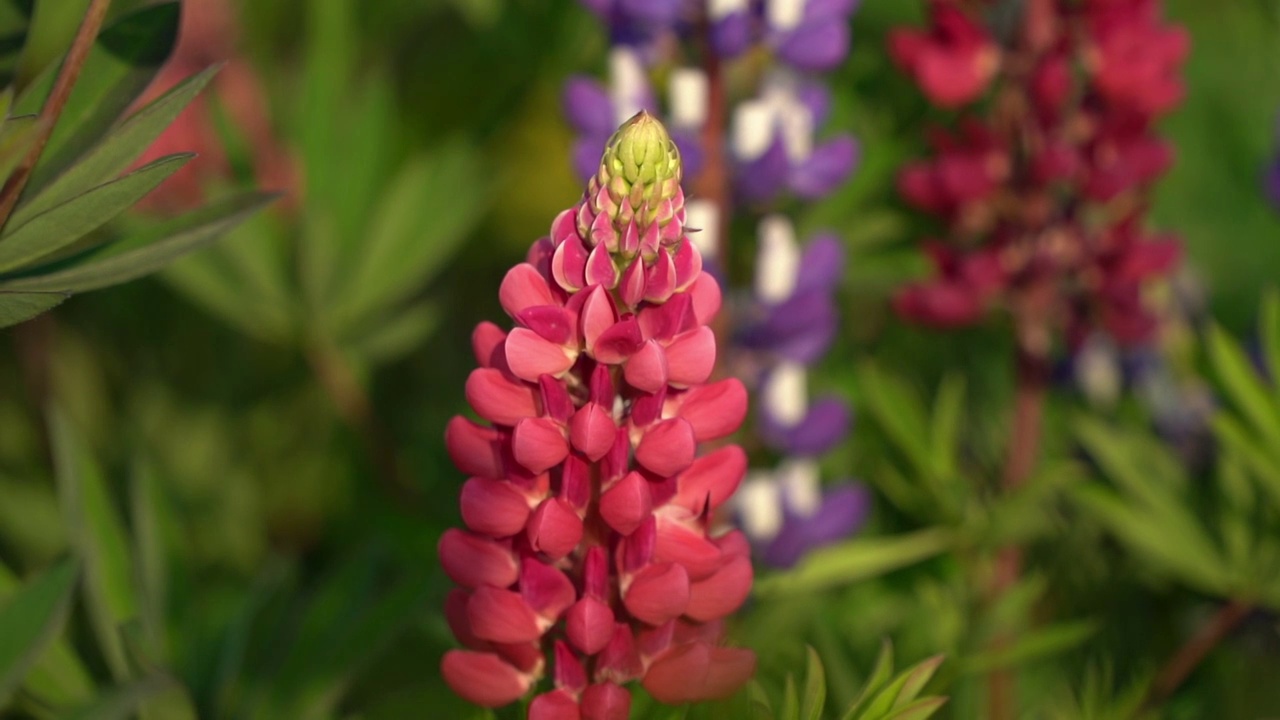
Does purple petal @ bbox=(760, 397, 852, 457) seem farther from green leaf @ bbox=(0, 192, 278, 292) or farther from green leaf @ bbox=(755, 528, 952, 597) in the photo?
green leaf @ bbox=(0, 192, 278, 292)

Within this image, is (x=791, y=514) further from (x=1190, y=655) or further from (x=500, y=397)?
(x=500, y=397)

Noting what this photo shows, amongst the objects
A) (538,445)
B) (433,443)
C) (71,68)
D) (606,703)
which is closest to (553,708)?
(606,703)

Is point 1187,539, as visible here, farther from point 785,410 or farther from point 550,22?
point 550,22

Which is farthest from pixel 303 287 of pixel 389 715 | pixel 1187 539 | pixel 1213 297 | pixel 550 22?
pixel 1213 297

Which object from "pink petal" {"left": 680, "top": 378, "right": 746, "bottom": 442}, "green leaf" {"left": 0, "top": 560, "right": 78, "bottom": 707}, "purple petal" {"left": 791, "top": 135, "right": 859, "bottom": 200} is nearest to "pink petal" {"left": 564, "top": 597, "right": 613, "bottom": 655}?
"pink petal" {"left": 680, "top": 378, "right": 746, "bottom": 442}

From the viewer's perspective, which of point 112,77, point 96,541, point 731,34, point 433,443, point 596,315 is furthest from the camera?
point 433,443
